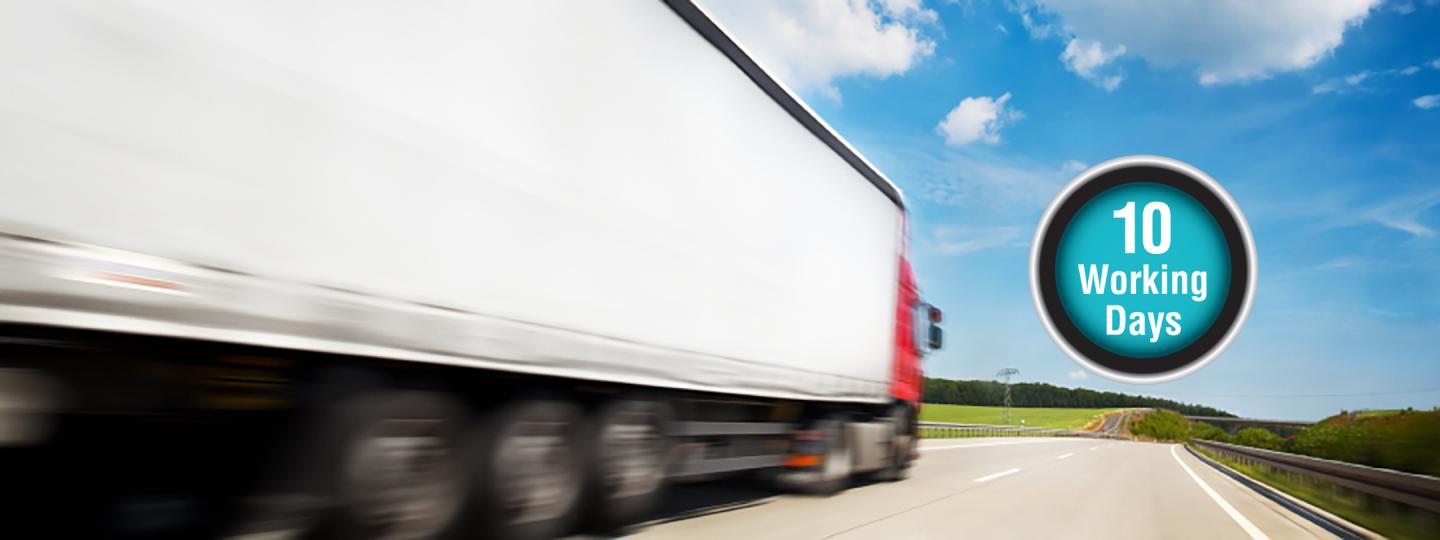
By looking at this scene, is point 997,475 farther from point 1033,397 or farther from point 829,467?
point 1033,397

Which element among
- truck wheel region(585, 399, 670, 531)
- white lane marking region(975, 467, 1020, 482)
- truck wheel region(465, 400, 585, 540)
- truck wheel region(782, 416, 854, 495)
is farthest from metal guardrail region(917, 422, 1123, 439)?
truck wheel region(465, 400, 585, 540)

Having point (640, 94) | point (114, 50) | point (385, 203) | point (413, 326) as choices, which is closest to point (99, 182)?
point (114, 50)

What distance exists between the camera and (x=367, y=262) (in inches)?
164

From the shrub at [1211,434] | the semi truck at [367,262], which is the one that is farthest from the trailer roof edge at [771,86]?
the shrub at [1211,434]

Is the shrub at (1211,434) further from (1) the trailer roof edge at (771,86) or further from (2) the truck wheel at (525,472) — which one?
(2) the truck wheel at (525,472)

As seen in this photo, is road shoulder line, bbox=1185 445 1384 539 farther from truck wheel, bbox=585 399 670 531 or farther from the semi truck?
truck wheel, bbox=585 399 670 531

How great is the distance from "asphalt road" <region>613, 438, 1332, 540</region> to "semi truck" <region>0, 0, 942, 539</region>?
0.88 meters

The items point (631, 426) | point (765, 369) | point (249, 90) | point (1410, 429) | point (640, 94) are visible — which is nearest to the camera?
point (249, 90)

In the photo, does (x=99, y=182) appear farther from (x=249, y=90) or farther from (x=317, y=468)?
(x=317, y=468)

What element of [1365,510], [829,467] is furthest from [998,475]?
[829,467]

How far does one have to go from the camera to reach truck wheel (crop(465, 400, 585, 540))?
5320 mm

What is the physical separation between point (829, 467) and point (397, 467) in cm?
651

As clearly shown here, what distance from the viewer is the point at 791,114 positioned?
8719 mm

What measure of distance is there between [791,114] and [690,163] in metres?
2.17
